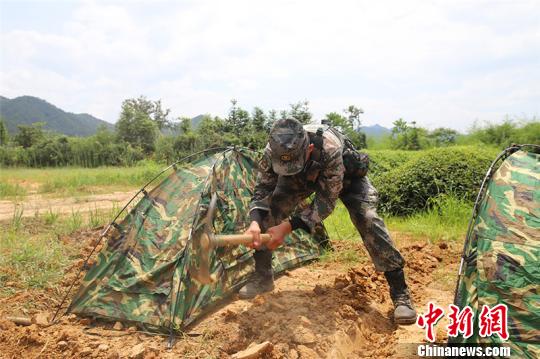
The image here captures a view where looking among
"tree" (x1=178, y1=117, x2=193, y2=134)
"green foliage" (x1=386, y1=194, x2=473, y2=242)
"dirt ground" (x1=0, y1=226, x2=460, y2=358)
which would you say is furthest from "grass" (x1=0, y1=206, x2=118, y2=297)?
"tree" (x1=178, y1=117, x2=193, y2=134)

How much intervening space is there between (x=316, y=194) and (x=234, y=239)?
2.95 ft

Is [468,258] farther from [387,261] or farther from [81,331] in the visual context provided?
[81,331]

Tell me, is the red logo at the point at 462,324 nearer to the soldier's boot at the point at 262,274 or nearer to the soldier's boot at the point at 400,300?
the soldier's boot at the point at 400,300

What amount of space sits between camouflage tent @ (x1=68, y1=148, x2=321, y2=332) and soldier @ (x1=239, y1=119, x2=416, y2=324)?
382mm

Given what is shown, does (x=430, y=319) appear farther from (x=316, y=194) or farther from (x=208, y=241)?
(x=208, y=241)

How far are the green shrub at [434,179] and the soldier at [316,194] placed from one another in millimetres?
3434

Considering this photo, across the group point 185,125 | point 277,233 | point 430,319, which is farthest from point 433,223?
point 185,125

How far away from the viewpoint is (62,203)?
1032 cm

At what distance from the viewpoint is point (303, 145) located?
132 inches

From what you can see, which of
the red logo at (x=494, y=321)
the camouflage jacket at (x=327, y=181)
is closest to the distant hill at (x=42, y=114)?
the camouflage jacket at (x=327, y=181)

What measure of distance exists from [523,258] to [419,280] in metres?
1.90

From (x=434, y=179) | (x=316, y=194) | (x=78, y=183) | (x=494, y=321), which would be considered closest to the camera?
(x=494, y=321)

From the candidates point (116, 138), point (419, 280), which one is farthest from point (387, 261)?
point (116, 138)

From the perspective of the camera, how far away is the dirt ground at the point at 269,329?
123 inches
